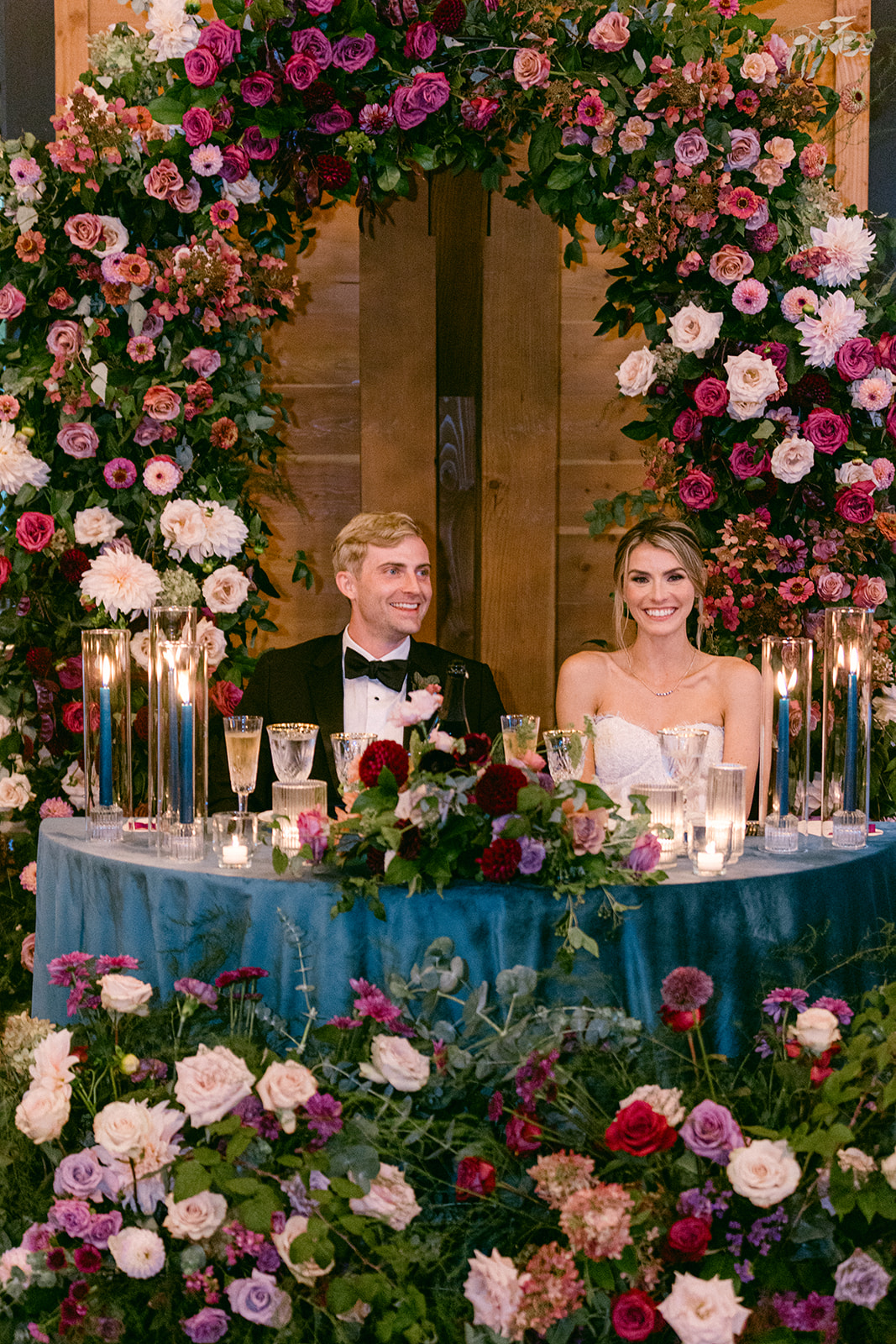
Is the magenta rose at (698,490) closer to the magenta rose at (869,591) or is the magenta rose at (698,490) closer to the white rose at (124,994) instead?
the magenta rose at (869,591)

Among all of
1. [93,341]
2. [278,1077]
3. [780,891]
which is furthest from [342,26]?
[278,1077]

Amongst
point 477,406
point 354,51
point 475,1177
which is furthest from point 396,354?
point 475,1177

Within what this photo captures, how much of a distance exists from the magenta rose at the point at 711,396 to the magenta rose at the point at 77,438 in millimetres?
1587

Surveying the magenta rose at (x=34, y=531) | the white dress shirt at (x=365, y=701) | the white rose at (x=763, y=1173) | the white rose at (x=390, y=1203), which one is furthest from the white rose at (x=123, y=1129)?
the magenta rose at (x=34, y=531)

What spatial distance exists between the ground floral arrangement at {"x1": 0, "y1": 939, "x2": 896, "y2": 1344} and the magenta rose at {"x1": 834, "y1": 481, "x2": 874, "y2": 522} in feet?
5.44

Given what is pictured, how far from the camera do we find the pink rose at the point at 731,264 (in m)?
3.38

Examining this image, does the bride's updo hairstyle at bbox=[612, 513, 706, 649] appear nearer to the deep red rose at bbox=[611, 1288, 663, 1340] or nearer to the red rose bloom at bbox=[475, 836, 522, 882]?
the red rose bloom at bbox=[475, 836, 522, 882]

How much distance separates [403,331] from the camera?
4500 millimetres

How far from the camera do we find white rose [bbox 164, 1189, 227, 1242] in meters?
1.88

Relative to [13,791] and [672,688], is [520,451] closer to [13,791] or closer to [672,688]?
[672,688]

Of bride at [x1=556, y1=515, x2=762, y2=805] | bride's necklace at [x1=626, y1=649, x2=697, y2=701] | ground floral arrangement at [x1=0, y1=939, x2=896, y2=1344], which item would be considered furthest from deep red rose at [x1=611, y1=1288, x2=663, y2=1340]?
bride's necklace at [x1=626, y1=649, x2=697, y2=701]

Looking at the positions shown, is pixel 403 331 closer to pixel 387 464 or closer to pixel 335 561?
pixel 387 464

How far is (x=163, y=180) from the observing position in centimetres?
325

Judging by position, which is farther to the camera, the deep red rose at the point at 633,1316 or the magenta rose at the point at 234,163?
the magenta rose at the point at 234,163
